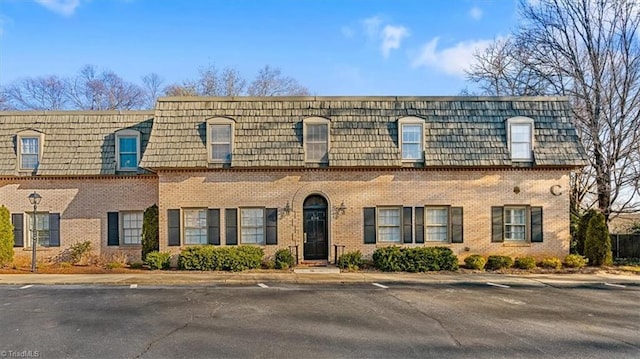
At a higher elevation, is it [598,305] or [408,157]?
[408,157]

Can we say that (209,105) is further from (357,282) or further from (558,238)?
(558,238)

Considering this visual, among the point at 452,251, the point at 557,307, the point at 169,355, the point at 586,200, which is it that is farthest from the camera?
the point at 586,200

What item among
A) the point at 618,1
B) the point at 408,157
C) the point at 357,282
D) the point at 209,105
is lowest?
the point at 357,282

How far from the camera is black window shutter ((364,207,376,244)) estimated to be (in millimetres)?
19172

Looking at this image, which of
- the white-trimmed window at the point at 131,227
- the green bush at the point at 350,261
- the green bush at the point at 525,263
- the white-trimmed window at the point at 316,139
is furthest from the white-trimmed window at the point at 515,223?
the white-trimmed window at the point at 131,227

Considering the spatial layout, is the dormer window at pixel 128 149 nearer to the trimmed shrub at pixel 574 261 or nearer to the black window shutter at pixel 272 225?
the black window shutter at pixel 272 225

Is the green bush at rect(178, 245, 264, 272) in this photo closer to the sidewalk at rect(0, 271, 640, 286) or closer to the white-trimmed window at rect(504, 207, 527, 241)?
the sidewalk at rect(0, 271, 640, 286)

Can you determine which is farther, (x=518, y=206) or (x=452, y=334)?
(x=518, y=206)

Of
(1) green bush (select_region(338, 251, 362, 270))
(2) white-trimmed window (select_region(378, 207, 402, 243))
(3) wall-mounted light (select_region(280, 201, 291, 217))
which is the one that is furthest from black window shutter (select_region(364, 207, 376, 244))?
(3) wall-mounted light (select_region(280, 201, 291, 217))

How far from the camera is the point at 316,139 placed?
1917 centimetres

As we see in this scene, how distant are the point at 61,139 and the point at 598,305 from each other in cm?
1974

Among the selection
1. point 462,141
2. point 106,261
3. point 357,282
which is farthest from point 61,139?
point 462,141

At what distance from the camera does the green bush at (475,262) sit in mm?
18469

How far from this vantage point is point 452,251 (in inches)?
741
